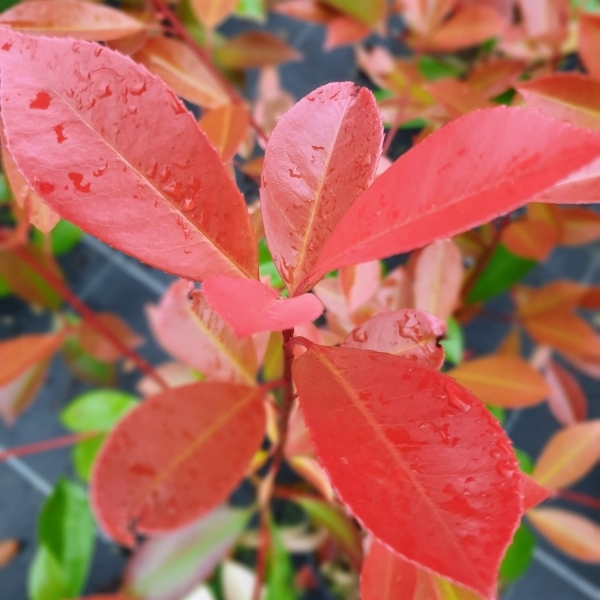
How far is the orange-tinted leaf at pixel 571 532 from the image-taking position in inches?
26.4

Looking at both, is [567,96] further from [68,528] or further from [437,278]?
[68,528]

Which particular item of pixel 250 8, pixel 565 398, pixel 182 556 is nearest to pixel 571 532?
pixel 565 398

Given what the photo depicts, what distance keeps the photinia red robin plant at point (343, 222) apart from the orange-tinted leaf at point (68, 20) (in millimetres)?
201

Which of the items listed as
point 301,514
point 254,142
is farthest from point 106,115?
point 301,514

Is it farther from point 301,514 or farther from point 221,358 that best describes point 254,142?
point 301,514

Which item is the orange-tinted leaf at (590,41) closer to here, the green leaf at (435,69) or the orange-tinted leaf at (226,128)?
the orange-tinted leaf at (226,128)

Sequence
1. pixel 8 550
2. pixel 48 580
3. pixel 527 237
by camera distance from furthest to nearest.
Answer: pixel 8 550, pixel 48 580, pixel 527 237

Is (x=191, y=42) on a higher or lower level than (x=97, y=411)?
higher

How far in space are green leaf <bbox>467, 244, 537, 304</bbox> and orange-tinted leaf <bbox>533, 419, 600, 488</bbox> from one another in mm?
229

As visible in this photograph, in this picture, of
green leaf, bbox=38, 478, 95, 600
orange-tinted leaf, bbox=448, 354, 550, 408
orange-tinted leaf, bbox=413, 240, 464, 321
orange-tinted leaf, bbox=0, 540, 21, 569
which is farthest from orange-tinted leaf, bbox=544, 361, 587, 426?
orange-tinted leaf, bbox=0, 540, 21, 569

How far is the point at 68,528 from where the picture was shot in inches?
28.2

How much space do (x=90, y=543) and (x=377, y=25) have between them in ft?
2.54

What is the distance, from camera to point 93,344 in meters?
0.84

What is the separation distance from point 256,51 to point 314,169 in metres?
0.69
